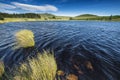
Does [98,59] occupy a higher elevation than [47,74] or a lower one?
lower

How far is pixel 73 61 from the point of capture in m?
Result: 9.27

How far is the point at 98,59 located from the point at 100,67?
142 cm

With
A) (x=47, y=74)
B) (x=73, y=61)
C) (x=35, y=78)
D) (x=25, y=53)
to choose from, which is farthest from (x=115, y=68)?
(x=25, y=53)

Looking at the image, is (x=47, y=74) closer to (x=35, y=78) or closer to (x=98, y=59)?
(x=35, y=78)

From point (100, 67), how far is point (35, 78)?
551 centimetres

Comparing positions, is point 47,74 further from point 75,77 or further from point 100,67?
point 100,67

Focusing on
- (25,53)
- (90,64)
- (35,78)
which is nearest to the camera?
(35,78)

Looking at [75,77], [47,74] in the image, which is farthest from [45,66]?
[75,77]

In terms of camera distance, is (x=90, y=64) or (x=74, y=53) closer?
(x=90, y=64)

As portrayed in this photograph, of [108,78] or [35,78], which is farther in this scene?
[108,78]

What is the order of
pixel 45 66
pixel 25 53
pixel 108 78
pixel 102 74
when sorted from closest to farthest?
pixel 45 66
pixel 108 78
pixel 102 74
pixel 25 53

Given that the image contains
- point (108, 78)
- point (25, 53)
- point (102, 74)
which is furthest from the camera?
point (25, 53)

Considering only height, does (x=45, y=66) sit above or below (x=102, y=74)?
above

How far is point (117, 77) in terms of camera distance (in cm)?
687
